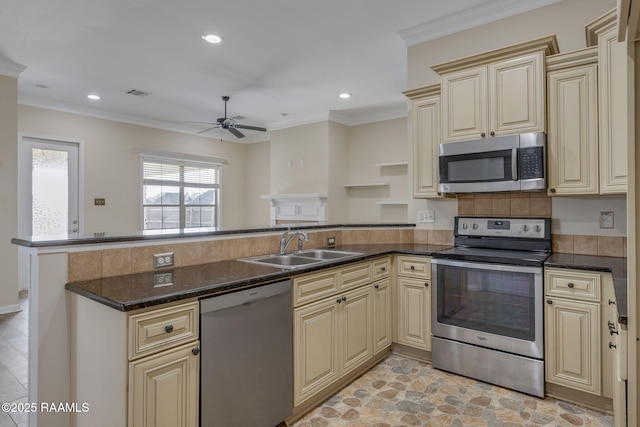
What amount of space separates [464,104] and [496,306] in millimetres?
1537

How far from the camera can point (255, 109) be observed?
589 centimetres

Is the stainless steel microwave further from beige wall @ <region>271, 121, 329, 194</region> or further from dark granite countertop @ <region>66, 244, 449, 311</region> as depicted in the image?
beige wall @ <region>271, 121, 329, 194</region>

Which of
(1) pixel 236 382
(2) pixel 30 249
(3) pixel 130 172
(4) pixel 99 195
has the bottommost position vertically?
(1) pixel 236 382

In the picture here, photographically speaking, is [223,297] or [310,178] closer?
[223,297]

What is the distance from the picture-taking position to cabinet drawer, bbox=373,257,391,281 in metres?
2.75

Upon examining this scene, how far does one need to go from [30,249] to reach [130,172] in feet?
16.4

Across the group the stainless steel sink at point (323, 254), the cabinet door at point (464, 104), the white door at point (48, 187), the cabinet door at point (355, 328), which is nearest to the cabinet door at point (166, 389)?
the cabinet door at point (355, 328)

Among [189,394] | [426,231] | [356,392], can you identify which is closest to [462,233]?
[426,231]

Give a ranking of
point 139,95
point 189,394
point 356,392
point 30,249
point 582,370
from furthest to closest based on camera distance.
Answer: point 139,95
point 356,392
point 582,370
point 30,249
point 189,394

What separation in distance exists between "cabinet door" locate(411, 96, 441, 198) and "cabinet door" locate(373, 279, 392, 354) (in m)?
0.89

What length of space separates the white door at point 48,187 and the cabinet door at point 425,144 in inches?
191

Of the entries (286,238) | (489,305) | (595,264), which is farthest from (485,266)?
(286,238)

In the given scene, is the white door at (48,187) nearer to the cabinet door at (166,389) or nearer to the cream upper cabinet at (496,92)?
the cabinet door at (166,389)

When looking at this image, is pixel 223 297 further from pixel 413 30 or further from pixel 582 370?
pixel 413 30
